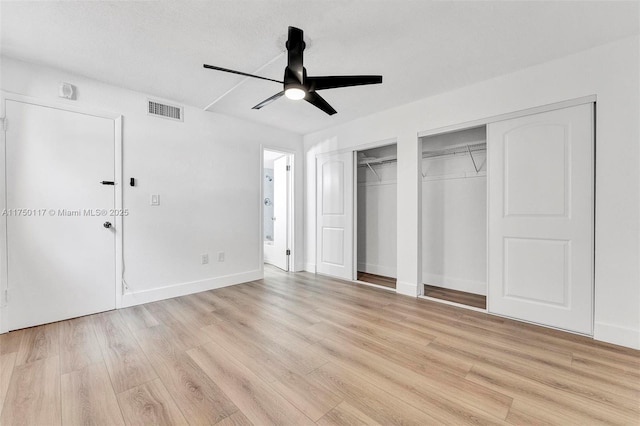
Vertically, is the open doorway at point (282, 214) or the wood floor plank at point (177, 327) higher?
the open doorway at point (282, 214)

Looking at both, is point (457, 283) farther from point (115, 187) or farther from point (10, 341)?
point (10, 341)

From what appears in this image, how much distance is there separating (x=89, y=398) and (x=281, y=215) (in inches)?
150

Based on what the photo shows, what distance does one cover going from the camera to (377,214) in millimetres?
4859

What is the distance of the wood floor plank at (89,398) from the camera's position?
146 cm

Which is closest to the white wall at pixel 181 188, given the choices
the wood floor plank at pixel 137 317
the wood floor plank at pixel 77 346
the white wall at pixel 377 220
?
the wood floor plank at pixel 137 317

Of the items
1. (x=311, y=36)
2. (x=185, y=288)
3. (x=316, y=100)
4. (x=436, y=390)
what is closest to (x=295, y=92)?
(x=316, y=100)

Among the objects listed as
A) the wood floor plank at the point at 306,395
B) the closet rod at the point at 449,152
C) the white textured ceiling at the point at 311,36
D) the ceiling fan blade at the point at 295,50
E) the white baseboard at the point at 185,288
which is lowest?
the wood floor plank at the point at 306,395

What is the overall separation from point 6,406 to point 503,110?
4.49 meters

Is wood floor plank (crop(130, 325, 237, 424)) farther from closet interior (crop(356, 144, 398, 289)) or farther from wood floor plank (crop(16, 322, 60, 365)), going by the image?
closet interior (crop(356, 144, 398, 289))

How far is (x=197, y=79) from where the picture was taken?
9.68 ft

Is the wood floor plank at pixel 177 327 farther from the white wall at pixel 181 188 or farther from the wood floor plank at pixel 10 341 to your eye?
the wood floor plank at pixel 10 341

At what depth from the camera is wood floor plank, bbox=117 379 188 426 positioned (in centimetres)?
144

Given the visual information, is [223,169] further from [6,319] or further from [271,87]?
[6,319]

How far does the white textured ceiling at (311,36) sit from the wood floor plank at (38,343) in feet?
8.38
